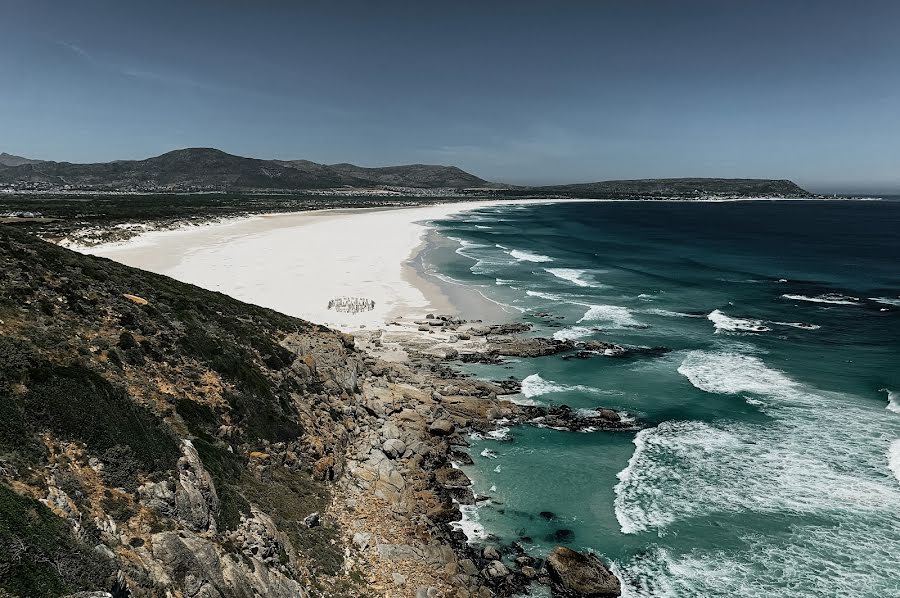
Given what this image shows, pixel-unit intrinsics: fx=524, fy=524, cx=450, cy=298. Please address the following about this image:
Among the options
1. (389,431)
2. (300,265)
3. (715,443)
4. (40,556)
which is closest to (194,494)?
(40,556)

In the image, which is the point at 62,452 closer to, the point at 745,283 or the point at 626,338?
the point at 626,338

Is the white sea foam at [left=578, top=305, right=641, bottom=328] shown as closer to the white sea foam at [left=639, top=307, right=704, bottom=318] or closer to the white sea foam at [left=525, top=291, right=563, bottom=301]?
the white sea foam at [left=639, top=307, right=704, bottom=318]

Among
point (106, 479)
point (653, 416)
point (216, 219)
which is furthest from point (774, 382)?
point (216, 219)

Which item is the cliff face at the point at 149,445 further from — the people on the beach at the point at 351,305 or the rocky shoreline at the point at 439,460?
the people on the beach at the point at 351,305

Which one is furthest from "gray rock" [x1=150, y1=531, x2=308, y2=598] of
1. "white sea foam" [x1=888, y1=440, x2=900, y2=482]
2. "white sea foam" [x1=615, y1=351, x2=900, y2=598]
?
"white sea foam" [x1=888, y1=440, x2=900, y2=482]

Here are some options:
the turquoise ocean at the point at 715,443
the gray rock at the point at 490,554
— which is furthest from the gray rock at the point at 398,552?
the turquoise ocean at the point at 715,443

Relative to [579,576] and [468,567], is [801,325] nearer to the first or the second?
[579,576]
